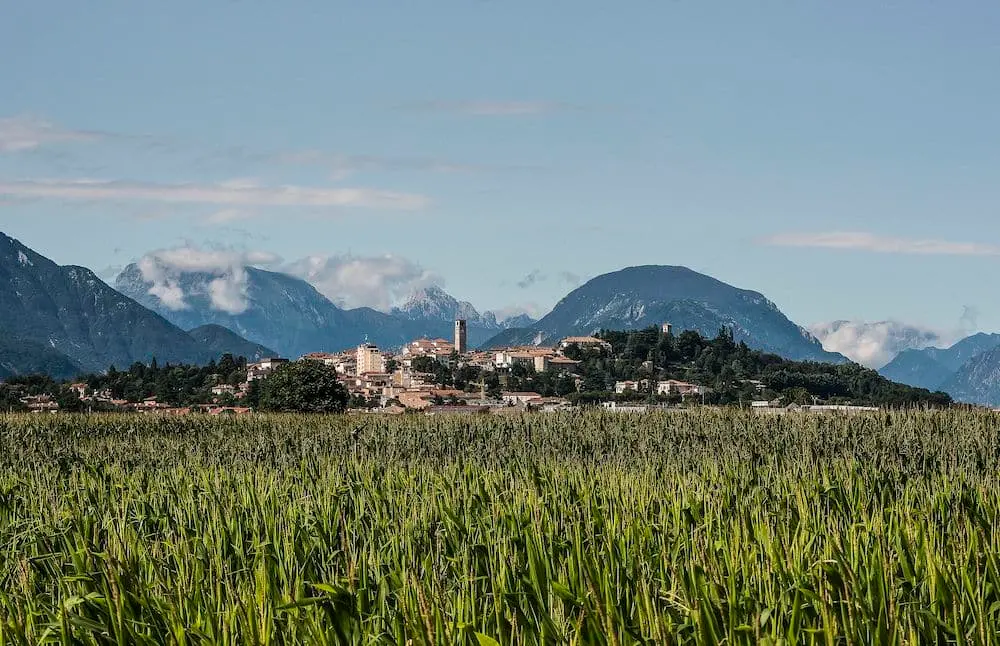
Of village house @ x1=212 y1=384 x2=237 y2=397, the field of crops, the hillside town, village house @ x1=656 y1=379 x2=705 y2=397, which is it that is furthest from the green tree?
village house @ x1=656 y1=379 x2=705 y2=397

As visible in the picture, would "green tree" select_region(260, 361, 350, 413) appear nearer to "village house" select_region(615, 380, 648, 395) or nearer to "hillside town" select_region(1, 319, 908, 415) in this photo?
"hillside town" select_region(1, 319, 908, 415)

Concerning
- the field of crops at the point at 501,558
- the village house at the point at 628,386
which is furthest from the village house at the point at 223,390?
the field of crops at the point at 501,558

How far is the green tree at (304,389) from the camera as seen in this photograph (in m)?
65.3

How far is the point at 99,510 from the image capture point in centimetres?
991

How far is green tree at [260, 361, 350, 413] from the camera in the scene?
65.3 metres

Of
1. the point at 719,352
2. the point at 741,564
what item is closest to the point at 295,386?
the point at 741,564

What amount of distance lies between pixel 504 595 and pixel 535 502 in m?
2.50

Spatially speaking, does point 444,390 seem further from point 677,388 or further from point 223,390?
point 223,390

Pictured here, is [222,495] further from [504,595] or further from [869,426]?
[869,426]

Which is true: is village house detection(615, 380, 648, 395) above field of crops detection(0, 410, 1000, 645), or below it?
above

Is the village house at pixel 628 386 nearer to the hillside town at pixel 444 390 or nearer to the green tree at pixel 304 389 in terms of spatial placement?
the hillside town at pixel 444 390

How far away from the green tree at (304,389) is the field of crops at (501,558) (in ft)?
169

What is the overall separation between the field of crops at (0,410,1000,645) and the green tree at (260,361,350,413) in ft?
169

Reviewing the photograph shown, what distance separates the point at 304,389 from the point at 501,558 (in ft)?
198
